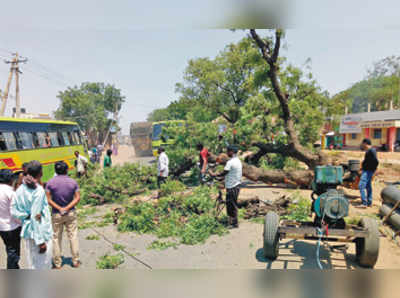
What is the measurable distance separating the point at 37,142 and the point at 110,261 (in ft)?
31.6

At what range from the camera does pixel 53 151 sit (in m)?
12.9

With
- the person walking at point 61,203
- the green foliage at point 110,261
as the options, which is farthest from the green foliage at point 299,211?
the person walking at point 61,203

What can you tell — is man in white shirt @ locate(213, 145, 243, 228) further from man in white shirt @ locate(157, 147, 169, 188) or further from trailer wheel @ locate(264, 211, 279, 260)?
man in white shirt @ locate(157, 147, 169, 188)

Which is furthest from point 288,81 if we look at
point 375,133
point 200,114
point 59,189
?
point 375,133

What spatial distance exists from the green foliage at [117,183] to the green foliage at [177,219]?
2.00 m

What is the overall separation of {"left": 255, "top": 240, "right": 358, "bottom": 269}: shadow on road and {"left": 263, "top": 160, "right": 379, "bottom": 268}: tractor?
0.58 feet

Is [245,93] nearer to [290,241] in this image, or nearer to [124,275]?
[290,241]

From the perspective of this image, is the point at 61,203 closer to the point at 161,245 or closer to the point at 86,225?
the point at 161,245

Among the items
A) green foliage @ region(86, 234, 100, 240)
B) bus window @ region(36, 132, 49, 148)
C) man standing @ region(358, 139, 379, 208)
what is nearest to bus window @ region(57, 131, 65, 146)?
bus window @ region(36, 132, 49, 148)

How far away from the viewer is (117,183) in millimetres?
9266

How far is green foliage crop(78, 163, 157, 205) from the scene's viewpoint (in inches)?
347

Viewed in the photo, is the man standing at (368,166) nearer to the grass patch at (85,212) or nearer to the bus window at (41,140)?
the grass patch at (85,212)

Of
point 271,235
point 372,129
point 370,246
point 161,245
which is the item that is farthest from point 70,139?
point 372,129

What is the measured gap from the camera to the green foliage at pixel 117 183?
8.82 metres
